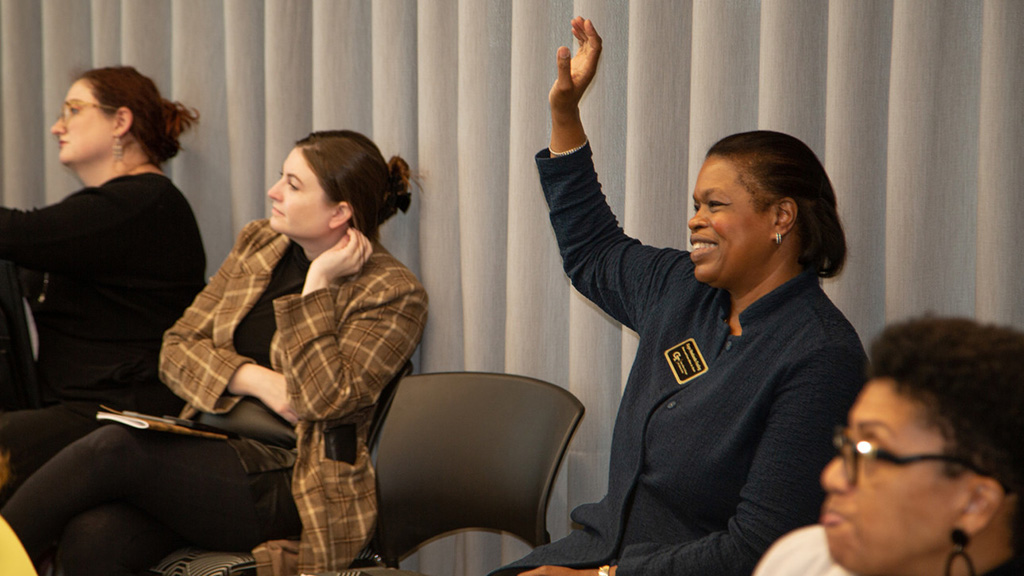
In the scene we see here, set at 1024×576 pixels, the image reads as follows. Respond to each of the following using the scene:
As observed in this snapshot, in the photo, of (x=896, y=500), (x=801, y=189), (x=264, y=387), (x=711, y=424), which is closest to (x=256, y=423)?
(x=264, y=387)

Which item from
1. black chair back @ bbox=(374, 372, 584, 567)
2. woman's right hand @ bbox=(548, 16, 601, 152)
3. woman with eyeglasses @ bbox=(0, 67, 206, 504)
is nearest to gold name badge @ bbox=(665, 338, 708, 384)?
black chair back @ bbox=(374, 372, 584, 567)

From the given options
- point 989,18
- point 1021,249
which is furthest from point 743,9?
point 1021,249

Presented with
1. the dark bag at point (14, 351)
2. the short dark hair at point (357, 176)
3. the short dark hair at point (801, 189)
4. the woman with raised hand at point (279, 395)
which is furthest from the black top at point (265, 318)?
the short dark hair at point (801, 189)

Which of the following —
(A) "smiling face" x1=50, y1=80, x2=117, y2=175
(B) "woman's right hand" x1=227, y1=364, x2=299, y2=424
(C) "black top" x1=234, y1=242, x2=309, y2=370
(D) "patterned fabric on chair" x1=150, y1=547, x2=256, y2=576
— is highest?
(A) "smiling face" x1=50, y1=80, x2=117, y2=175

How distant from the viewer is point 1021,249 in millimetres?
1857

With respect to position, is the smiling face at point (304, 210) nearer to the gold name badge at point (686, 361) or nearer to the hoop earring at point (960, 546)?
the gold name badge at point (686, 361)

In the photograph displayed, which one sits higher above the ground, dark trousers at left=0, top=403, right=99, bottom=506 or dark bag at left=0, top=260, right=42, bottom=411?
dark bag at left=0, top=260, right=42, bottom=411

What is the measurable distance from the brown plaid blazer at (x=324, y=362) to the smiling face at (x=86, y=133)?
0.73 metres

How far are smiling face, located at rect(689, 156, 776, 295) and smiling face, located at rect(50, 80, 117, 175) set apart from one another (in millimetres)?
2038

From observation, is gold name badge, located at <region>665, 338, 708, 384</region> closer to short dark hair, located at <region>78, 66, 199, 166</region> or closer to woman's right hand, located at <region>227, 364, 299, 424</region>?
woman's right hand, located at <region>227, 364, 299, 424</region>

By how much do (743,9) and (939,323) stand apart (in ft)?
4.55

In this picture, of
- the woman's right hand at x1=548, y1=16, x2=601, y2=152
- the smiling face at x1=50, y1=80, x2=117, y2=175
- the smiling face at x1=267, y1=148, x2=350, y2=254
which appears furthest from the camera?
the smiling face at x1=50, y1=80, x2=117, y2=175

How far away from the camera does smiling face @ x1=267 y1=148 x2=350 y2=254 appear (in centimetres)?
241

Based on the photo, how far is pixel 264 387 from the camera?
2283mm
